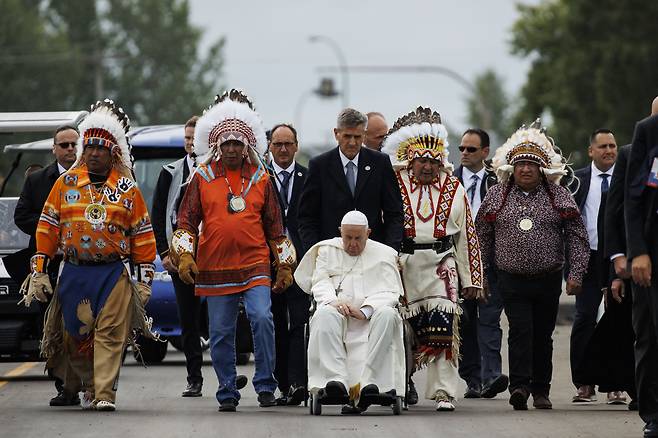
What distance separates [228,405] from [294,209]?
232 centimetres

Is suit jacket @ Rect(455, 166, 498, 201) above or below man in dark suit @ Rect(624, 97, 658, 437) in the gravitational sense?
above

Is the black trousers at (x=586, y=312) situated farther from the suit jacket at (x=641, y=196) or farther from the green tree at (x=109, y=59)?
the green tree at (x=109, y=59)

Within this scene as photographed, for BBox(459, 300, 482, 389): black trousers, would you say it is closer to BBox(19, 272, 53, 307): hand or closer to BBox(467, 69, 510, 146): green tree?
BBox(19, 272, 53, 307): hand

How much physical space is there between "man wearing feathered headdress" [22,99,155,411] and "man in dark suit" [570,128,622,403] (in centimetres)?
374

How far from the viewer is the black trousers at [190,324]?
15969 mm

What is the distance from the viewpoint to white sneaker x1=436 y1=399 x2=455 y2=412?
14.4 m

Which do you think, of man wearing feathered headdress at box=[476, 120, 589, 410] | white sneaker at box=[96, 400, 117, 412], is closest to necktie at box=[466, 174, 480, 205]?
man wearing feathered headdress at box=[476, 120, 589, 410]

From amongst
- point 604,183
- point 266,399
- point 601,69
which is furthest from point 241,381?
point 601,69

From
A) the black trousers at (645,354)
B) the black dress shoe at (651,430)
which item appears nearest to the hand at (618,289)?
the black trousers at (645,354)

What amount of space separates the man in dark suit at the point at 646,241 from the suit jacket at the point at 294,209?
4.07 meters

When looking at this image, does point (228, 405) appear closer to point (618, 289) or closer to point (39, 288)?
point (39, 288)

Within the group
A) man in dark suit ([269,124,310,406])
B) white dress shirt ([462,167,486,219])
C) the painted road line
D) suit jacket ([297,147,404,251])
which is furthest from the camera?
the painted road line

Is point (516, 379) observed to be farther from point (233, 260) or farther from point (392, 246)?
point (233, 260)

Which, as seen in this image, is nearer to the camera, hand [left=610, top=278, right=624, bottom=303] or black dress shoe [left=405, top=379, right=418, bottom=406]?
hand [left=610, top=278, right=624, bottom=303]
